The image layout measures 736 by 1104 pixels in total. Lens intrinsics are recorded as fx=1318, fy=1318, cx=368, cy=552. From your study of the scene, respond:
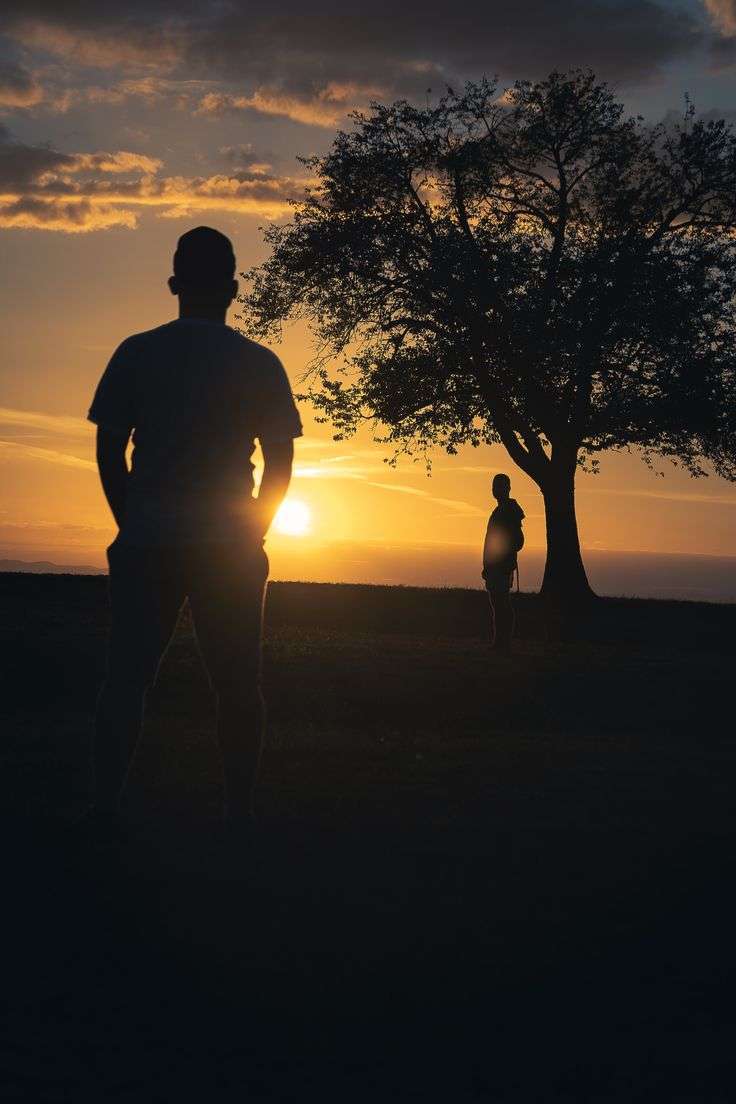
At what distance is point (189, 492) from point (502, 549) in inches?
465

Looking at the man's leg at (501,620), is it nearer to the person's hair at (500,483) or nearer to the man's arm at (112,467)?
the person's hair at (500,483)

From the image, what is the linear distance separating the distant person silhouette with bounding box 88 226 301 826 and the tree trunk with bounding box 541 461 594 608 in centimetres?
2474

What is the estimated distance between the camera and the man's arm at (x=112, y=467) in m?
5.33

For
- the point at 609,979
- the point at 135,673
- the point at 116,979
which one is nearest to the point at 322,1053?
the point at 116,979

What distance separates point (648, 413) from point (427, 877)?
23641 millimetres

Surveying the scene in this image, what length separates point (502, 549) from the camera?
663 inches

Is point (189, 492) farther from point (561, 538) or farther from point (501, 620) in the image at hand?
point (561, 538)

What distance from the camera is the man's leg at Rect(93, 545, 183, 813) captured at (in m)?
5.26

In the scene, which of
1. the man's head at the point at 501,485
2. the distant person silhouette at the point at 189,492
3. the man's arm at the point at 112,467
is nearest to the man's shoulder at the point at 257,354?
the distant person silhouette at the point at 189,492

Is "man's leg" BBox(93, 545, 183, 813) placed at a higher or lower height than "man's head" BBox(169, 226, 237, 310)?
lower

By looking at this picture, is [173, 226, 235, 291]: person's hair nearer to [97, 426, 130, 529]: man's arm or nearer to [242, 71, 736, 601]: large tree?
[97, 426, 130, 529]: man's arm

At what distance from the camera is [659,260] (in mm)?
28000

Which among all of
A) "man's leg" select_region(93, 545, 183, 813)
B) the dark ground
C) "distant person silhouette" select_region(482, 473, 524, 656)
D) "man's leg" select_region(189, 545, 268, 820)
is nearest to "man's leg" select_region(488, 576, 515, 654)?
"distant person silhouette" select_region(482, 473, 524, 656)

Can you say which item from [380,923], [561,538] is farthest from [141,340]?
[561,538]
